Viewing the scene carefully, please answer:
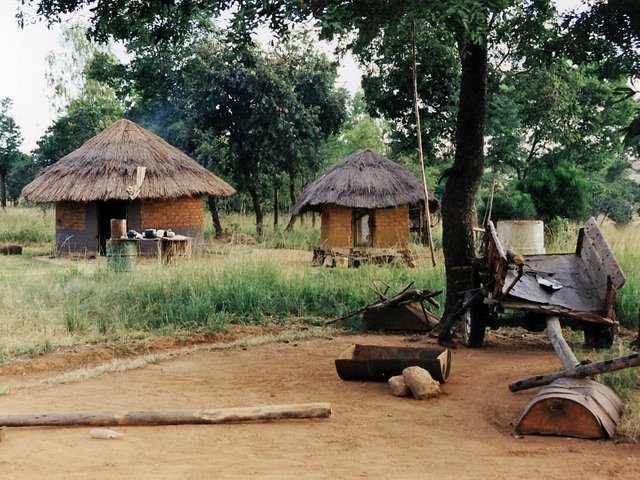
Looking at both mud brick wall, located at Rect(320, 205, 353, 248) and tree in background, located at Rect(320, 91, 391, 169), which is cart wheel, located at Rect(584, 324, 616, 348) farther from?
tree in background, located at Rect(320, 91, 391, 169)

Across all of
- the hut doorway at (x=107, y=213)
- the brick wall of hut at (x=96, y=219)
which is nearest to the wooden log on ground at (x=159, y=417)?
Result: the brick wall of hut at (x=96, y=219)

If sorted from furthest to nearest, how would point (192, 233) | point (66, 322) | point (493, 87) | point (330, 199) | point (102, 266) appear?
point (192, 233) → point (493, 87) → point (330, 199) → point (102, 266) → point (66, 322)

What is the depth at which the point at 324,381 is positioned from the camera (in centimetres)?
683

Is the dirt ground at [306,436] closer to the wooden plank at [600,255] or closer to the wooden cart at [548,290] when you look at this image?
the wooden cart at [548,290]

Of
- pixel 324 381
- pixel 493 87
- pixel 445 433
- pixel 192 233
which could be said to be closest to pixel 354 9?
pixel 324 381

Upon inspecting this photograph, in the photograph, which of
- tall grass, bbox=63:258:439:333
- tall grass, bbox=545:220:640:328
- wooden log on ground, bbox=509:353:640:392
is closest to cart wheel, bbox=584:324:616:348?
tall grass, bbox=545:220:640:328

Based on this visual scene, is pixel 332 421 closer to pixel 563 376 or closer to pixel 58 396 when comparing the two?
pixel 563 376

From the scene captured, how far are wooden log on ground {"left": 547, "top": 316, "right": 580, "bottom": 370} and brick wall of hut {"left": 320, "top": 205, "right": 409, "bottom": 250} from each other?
11.0 meters

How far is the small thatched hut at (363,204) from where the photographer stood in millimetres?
17766

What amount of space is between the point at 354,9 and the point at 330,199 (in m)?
10.6

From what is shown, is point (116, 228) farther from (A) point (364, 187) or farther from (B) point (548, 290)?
(B) point (548, 290)

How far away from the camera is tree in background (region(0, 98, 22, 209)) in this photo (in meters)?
38.1

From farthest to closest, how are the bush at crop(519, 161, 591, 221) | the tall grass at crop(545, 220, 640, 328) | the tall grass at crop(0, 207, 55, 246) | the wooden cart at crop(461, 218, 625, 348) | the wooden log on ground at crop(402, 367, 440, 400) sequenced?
the tall grass at crop(0, 207, 55, 246), the bush at crop(519, 161, 591, 221), the tall grass at crop(545, 220, 640, 328), the wooden cart at crop(461, 218, 625, 348), the wooden log on ground at crop(402, 367, 440, 400)

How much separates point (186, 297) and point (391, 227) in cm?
901
